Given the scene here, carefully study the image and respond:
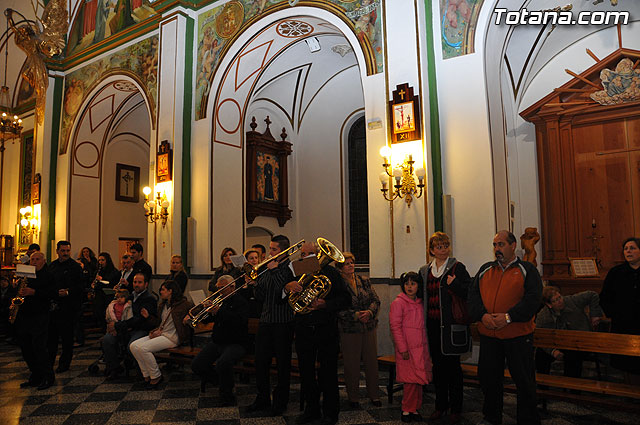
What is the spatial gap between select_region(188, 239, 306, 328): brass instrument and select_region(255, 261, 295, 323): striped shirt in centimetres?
11

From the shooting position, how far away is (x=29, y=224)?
14.1 m

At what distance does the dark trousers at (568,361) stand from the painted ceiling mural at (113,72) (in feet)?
28.8

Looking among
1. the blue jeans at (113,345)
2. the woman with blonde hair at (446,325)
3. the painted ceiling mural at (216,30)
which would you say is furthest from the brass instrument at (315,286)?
the painted ceiling mural at (216,30)

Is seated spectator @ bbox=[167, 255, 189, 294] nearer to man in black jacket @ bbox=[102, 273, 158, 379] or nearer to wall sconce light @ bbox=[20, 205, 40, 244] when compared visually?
man in black jacket @ bbox=[102, 273, 158, 379]

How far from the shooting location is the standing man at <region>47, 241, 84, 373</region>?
22.5ft

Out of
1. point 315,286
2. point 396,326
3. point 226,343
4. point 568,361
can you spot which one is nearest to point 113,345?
point 226,343

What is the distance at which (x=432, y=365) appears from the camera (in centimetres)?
488

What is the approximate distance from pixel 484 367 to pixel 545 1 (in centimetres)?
696

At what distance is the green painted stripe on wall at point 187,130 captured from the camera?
1015 cm

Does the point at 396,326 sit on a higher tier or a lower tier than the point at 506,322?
lower

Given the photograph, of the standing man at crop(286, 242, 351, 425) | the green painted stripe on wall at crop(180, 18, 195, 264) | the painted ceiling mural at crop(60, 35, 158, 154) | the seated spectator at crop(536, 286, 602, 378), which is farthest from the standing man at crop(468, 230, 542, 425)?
the painted ceiling mural at crop(60, 35, 158, 154)

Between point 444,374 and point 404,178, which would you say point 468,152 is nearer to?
point 404,178

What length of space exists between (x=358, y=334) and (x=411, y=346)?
0.74 m

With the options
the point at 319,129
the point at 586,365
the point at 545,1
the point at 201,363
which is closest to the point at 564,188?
the point at 545,1
